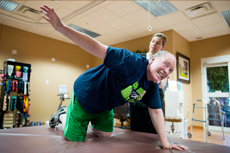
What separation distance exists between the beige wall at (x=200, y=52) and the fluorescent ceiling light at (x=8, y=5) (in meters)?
5.38

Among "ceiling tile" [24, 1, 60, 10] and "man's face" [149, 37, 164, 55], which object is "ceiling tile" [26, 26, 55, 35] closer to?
"ceiling tile" [24, 1, 60, 10]

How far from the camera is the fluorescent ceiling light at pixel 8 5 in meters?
3.52

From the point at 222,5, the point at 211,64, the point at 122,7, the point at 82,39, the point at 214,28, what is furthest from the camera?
the point at 211,64

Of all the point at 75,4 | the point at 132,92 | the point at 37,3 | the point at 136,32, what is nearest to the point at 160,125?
the point at 132,92

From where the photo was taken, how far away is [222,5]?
11.3 feet

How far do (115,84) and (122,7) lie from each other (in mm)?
2918

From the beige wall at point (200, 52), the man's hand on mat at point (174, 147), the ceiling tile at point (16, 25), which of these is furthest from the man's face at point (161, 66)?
the beige wall at point (200, 52)

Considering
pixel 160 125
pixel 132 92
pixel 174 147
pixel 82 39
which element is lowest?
pixel 174 147

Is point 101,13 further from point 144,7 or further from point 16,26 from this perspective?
point 16,26

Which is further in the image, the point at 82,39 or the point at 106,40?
the point at 106,40

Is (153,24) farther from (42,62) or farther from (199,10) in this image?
(42,62)

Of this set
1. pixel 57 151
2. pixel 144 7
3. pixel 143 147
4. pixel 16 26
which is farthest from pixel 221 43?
pixel 16 26

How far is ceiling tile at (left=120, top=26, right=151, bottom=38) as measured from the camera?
473 cm

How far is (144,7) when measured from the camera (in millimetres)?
3598
